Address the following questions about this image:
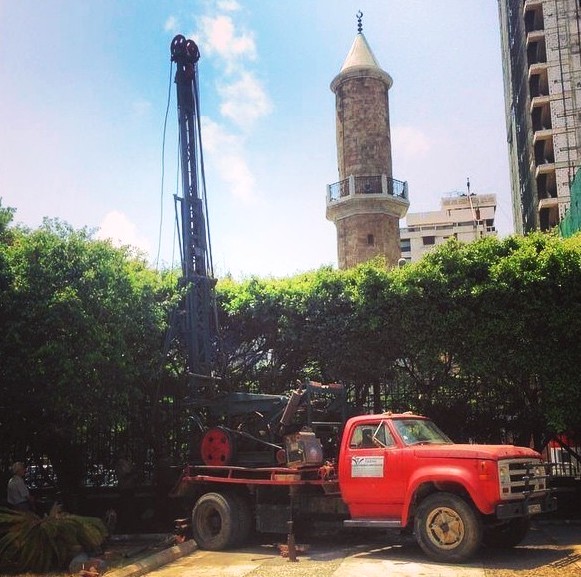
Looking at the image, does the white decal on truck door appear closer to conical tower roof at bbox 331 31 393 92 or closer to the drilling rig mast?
the drilling rig mast

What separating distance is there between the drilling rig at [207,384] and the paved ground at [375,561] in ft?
6.05

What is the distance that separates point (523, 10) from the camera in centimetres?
5050

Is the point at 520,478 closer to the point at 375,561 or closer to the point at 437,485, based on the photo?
the point at 437,485

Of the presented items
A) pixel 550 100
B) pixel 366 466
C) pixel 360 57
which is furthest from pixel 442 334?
pixel 550 100

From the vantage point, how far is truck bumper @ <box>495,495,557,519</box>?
31.4ft

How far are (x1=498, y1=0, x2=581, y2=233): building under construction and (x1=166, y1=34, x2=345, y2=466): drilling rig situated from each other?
35592 millimetres

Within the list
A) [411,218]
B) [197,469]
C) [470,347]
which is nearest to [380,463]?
[197,469]

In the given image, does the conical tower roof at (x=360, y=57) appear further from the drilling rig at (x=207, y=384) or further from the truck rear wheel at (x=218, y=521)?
the truck rear wheel at (x=218, y=521)

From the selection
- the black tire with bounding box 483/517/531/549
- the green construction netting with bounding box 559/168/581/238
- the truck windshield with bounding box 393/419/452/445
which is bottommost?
the black tire with bounding box 483/517/531/549

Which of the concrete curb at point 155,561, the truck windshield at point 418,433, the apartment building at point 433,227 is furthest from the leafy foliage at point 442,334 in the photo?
the apartment building at point 433,227

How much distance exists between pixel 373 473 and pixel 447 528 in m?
1.39

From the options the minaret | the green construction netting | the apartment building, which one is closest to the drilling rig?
the minaret

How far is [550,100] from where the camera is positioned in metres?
47.6

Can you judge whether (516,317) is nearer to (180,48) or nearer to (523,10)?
(180,48)
